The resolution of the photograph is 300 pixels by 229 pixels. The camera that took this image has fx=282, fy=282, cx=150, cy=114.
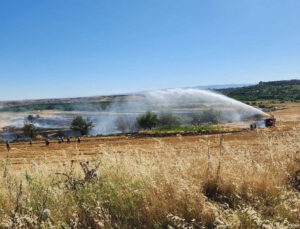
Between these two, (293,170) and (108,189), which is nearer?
(108,189)

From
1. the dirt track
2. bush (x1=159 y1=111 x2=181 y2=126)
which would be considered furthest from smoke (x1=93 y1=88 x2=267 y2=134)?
the dirt track

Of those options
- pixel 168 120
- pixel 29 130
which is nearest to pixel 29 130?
pixel 29 130

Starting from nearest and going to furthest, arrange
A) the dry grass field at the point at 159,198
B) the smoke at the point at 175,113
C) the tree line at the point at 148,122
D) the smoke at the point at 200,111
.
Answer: the dry grass field at the point at 159,198, the smoke at the point at 200,111, the smoke at the point at 175,113, the tree line at the point at 148,122

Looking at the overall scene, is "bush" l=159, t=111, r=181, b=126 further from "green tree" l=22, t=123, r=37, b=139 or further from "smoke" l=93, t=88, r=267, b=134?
"green tree" l=22, t=123, r=37, b=139

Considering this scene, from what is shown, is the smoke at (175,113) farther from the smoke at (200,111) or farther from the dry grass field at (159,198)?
the dry grass field at (159,198)

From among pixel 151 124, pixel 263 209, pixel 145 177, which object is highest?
pixel 145 177

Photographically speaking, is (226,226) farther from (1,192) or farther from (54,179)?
(1,192)

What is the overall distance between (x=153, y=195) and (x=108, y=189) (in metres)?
0.83

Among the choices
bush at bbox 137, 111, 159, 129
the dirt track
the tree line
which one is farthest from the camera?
bush at bbox 137, 111, 159, 129

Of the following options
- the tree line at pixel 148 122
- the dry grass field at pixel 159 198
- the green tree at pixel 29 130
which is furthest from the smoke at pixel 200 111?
the dry grass field at pixel 159 198

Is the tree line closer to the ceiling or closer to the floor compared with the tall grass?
closer to the floor

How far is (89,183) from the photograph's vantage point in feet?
17.0

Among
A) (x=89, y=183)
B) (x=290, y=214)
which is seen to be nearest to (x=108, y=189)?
(x=89, y=183)

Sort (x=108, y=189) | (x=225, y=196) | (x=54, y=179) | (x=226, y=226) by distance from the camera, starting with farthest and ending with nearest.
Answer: (x=54, y=179) < (x=108, y=189) < (x=225, y=196) < (x=226, y=226)
